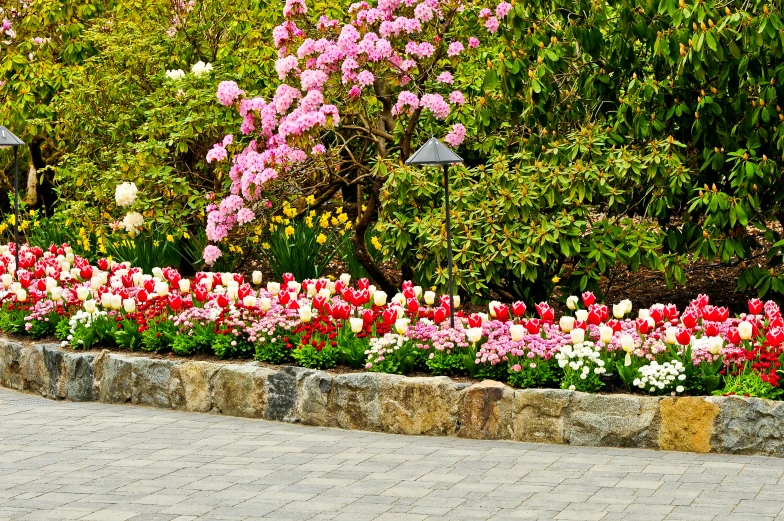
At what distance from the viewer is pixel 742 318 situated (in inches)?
307

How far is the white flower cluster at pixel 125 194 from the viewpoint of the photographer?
11984mm

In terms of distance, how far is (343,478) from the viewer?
21.0 ft

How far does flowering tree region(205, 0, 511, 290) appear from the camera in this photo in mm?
9938

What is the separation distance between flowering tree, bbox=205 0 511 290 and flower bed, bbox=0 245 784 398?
45.4 inches

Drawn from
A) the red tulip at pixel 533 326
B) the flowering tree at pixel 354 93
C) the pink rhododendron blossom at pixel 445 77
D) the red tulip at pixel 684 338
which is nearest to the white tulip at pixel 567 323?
the red tulip at pixel 533 326

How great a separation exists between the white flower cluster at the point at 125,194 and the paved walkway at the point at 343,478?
4.38 meters

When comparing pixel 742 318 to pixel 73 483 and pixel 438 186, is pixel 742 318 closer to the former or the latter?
pixel 438 186

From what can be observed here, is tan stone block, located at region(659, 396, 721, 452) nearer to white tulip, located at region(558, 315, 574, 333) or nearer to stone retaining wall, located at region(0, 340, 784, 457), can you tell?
stone retaining wall, located at region(0, 340, 784, 457)

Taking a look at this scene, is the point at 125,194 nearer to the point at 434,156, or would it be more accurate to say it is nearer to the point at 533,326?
the point at 434,156

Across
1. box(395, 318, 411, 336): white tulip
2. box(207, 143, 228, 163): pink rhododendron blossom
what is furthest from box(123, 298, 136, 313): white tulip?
box(395, 318, 411, 336): white tulip

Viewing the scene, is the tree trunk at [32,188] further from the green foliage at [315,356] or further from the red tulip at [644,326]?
the red tulip at [644,326]

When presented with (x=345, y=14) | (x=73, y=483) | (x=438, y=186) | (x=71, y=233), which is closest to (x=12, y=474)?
(x=73, y=483)

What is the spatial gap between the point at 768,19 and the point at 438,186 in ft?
9.98

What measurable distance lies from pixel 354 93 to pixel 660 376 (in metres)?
4.21
